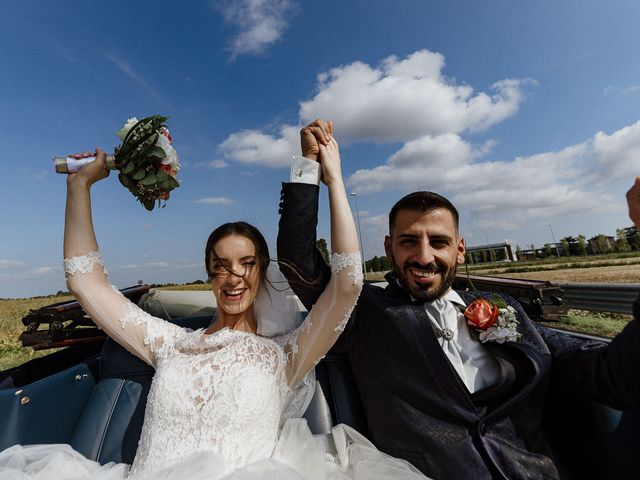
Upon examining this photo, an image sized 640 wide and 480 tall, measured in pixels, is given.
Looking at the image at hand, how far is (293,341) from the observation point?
190 centimetres

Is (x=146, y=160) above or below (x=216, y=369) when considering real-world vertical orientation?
above

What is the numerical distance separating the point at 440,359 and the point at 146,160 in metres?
1.76

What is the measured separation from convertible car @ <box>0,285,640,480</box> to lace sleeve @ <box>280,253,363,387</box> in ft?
1.07

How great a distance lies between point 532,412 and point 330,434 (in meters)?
0.99

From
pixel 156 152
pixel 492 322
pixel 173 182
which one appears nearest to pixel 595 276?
pixel 492 322

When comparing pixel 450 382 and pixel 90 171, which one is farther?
pixel 90 171

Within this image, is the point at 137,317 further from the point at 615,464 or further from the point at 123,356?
the point at 615,464

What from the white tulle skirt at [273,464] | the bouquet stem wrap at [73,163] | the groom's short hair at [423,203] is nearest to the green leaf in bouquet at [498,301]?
the groom's short hair at [423,203]

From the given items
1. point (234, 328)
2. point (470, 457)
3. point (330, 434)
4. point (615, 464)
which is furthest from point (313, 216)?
point (615, 464)

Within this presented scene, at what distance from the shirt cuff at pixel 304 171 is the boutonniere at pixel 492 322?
1007mm

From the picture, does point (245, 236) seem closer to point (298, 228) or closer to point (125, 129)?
point (298, 228)

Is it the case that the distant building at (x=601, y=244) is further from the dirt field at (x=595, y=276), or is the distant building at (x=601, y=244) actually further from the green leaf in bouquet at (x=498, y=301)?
the green leaf in bouquet at (x=498, y=301)

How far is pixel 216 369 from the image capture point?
1767 mm

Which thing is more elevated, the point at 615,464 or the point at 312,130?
the point at 312,130
